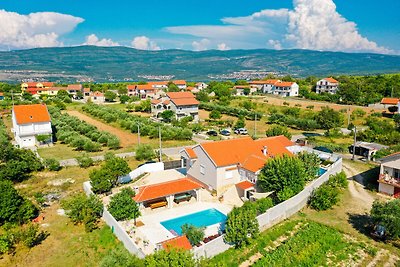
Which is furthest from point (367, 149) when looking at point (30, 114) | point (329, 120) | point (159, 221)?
point (30, 114)

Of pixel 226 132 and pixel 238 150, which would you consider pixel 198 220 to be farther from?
pixel 226 132

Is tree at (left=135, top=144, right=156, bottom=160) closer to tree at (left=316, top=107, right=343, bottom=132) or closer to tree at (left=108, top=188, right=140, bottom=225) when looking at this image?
tree at (left=108, top=188, right=140, bottom=225)

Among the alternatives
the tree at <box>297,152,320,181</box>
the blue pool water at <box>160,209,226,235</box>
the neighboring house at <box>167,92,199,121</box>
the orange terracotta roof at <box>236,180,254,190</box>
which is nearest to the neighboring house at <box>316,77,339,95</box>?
the neighboring house at <box>167,92,199,121</box>

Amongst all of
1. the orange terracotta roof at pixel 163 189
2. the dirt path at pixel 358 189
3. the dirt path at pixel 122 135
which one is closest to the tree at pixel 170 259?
the orange terracotta roof at pixel 163 189

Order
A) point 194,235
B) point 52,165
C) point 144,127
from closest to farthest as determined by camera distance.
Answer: point 194,235, point 52,165, point 144,127

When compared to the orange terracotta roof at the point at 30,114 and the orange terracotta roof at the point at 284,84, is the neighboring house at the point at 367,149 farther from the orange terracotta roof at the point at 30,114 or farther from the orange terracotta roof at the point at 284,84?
the orange terracotta roof at the point at 284,84

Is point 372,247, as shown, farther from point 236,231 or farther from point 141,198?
point 141,198

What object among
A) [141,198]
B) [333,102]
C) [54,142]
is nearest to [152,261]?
[141,198]
